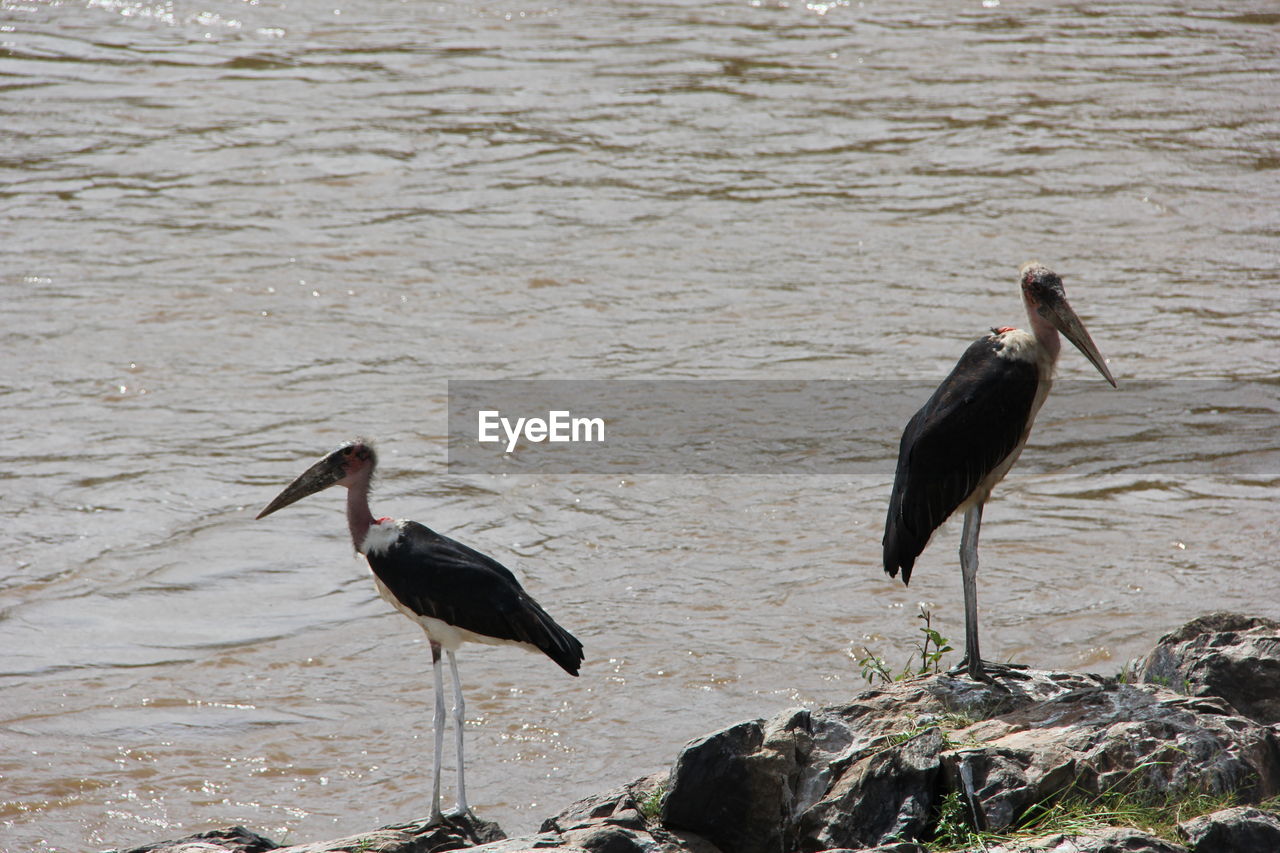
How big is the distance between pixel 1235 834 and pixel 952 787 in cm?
74

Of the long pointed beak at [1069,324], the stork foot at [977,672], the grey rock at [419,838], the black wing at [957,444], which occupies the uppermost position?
the long pointed beak at [1069,324]

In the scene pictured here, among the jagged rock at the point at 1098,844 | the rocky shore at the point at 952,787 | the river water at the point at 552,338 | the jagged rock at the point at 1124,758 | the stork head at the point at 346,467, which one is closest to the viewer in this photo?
the jagged rock at the point at 1098,844

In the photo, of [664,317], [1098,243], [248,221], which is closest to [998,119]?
[1098,243]

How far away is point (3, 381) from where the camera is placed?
9.73 m

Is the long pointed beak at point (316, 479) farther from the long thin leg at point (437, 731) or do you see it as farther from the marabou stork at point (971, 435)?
the marabou stork at point (971, 435)

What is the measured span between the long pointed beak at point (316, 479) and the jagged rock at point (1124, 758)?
234 centimetres

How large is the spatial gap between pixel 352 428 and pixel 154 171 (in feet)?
18.5

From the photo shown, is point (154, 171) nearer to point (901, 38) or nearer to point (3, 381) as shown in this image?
point (3, 381)

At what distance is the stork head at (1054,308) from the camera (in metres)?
5.35

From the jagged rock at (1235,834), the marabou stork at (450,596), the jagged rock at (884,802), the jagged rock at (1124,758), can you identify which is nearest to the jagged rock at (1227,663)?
the jagged rock at (1124,758)

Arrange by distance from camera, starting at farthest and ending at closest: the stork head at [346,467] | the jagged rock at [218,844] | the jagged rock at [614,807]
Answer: the stork head at [346,467], the jagged rock at [614,807], the jagged rock at [218,844]

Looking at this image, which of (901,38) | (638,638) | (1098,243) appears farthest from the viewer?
(901,38)

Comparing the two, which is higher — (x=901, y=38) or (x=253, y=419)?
(x=901, y=38)

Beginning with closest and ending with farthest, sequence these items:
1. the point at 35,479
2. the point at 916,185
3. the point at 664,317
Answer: the point at 35,479, the point at 664,317, the point at 916,185
